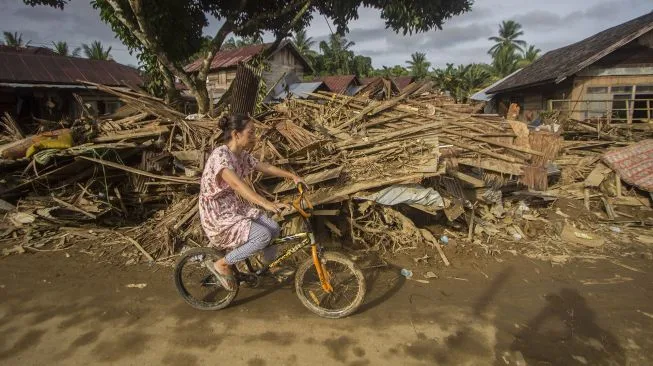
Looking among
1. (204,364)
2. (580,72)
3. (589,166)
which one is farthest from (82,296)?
(580,72)

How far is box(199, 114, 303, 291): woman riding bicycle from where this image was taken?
3.24m

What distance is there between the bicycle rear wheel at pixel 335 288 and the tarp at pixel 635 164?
24.6ft

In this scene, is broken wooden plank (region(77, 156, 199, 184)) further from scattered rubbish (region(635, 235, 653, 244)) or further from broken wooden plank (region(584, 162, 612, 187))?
broken wooden plank (region(584, 162, 612, 187))

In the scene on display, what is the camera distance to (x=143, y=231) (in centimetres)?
556

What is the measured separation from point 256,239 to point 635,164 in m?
8.97

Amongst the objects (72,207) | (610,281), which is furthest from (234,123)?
(610,281)

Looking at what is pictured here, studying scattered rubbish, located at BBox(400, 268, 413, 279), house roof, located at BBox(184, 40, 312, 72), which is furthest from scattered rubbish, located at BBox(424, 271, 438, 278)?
house roof, located at BBox(184, 40, 312, 72)

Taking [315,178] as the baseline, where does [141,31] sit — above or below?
above

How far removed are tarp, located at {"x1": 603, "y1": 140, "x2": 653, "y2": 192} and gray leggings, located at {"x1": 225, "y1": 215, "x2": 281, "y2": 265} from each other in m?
8.34

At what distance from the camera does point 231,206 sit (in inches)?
138

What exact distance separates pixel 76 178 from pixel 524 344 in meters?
6.63

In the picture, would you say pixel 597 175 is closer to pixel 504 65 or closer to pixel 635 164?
pixel 635 164

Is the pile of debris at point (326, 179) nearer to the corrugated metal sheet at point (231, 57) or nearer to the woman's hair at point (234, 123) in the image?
the woman's hair at point (234, 123)

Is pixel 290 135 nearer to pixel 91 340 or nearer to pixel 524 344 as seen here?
pixel 91 340
